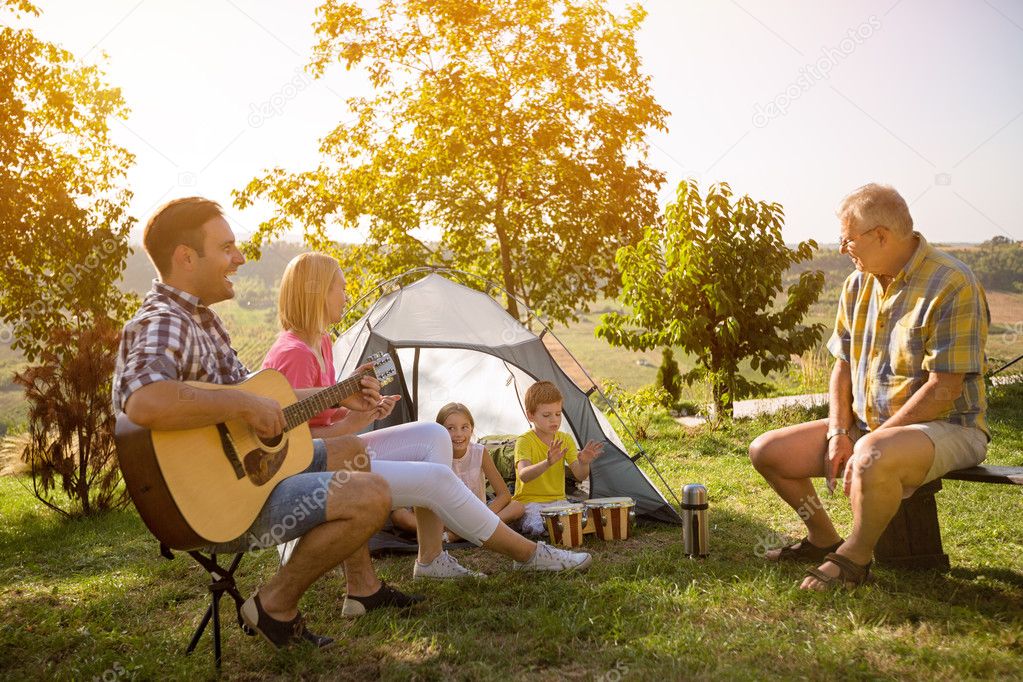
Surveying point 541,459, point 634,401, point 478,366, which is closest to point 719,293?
point 634,401

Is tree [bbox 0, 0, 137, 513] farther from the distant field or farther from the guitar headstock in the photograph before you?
the guitar headstock

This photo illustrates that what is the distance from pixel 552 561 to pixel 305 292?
159 centimetres

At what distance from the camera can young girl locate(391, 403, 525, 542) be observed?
4.61 m

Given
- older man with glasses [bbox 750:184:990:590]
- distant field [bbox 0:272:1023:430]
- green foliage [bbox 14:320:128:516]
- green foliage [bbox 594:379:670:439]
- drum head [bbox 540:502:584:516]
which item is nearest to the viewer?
older man with glasses [bbox 750:184:990:590]

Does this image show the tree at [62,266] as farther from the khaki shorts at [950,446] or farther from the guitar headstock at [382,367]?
the khaki shorts at [950,446]

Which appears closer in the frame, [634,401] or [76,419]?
[76,419]

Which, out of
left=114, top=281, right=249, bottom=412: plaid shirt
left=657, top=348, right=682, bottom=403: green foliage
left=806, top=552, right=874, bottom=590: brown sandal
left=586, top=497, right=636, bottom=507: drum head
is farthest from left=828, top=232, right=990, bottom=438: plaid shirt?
left=657, top=348, right=682, bottom=403: green foliage

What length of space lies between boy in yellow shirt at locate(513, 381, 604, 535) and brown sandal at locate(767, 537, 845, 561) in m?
1.10

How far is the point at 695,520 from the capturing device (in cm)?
→ 387

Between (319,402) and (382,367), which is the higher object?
(382,367)

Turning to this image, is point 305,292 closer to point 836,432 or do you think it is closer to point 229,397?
point 229,397

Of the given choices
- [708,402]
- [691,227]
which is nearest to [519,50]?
[691,227]

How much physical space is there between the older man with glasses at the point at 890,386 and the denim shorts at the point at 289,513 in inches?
75.5

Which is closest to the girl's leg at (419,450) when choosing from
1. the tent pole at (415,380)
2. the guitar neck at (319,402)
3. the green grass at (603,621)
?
the green grass at (603,621)
